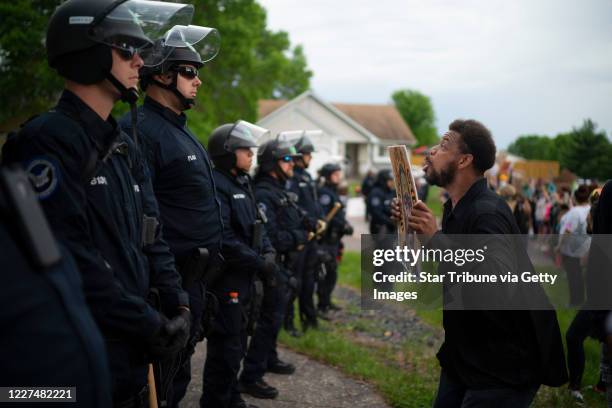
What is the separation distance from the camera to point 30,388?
1364 mm

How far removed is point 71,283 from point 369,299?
9.93 m

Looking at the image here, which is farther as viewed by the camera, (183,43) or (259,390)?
(259,390)

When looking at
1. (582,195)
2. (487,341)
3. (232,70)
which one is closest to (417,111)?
(232,70)

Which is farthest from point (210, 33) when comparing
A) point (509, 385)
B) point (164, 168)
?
point (509, 385)

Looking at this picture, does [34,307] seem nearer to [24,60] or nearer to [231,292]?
[231,292]

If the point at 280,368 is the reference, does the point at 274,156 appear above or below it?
above

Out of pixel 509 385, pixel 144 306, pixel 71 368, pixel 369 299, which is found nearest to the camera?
pixel 71 368

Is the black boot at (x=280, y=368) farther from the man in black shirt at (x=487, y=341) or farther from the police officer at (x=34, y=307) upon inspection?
the police officer at (x=34, y=307)

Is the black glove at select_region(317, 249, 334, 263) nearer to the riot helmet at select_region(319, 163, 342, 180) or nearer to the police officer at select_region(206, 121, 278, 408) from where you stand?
the riot helmet at select_region(319, 163, 342, 180)

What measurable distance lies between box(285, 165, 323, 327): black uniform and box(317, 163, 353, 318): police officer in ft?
1.39

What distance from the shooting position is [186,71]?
4090mm

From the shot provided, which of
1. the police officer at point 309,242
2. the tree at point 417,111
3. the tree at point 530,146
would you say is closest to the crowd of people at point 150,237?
the police officer at point 309,242

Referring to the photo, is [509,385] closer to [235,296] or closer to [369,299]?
[235,296]

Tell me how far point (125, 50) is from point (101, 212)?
772 millimetres
